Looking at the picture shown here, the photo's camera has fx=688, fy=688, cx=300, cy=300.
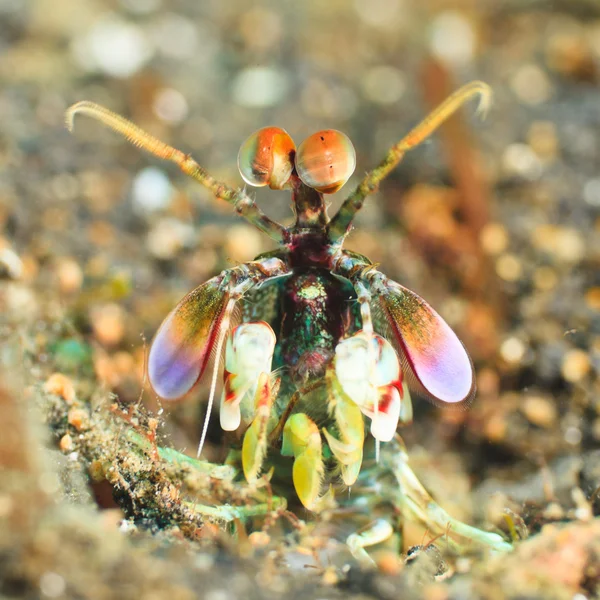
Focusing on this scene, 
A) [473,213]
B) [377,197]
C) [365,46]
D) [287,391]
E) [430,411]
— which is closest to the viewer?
[287,391]

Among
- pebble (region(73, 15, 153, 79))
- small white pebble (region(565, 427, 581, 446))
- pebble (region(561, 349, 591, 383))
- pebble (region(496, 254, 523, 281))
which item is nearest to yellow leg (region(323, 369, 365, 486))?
small white pebble (region(565, 427, 581, 446))

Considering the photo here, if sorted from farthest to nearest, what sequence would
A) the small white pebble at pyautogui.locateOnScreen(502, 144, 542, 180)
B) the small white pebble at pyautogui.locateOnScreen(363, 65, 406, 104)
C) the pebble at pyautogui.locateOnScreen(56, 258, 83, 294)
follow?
the small white pebble at pyautogui.locateOnScreen(363, 65, 406, 104) → the small white pebble at pyautogui.locateOnScreen(502, 144, 542, 180) → the pebble at pyautogui.locateOnScreen(56, 258, 83, 294)

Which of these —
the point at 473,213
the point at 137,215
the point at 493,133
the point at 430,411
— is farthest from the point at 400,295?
the point at 493,133

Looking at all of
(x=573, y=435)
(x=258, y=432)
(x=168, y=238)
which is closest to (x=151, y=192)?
(x=168, y=238)

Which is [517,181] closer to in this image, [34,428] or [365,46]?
[365,46]

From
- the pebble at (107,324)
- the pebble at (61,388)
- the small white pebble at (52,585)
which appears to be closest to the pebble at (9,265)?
the pebble at (107,324)

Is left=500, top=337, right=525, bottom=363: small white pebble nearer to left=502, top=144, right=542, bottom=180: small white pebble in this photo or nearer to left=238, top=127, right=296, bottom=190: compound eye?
left=502, top=144, right=542, bottom=180: small white pebble
